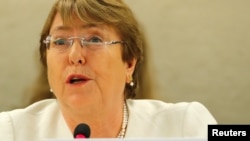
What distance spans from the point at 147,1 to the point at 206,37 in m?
0.37

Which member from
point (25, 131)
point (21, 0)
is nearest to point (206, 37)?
point (21, 0)

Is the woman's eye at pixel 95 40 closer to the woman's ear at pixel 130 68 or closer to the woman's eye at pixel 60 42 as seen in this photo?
the woman's eye at pixel 60 42

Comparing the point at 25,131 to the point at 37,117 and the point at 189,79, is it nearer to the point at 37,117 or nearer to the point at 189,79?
the point at 37,117

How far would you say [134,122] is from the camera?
1.67 metres

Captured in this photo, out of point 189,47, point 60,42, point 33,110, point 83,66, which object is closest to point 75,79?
point 83,66

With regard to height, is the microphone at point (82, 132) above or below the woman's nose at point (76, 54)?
below

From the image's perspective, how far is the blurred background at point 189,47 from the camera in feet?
7.52

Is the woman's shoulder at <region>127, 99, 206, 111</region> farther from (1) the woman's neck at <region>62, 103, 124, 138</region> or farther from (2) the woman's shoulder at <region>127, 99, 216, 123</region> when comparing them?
(1) the woman's neck at <region>62, 103, 124, 138</region>

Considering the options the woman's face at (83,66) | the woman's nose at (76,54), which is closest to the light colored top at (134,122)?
the woman's face at (83,66)

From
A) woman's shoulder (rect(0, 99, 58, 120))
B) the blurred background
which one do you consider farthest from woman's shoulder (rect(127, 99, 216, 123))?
the blurred background

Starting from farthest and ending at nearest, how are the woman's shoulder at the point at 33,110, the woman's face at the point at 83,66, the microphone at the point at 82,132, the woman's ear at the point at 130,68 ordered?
the woman's ear at the point at 130,68 → the woman's shoulder at the point at 33,110 → the woman's face at the point at 83,66 → the microphone at the point at 82,132

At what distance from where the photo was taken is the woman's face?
148cm

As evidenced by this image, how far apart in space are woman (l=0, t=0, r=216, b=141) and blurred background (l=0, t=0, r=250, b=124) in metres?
0.57

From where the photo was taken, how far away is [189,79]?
232 cm
